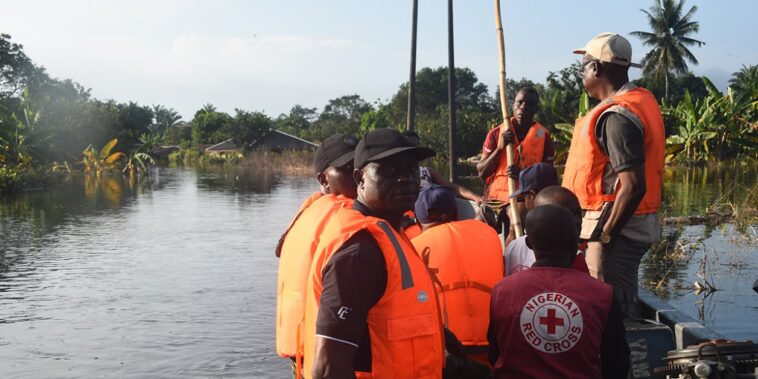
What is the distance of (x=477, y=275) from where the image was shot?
4.07 m

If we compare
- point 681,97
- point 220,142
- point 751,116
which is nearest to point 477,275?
point 751,116

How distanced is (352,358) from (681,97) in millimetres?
74666

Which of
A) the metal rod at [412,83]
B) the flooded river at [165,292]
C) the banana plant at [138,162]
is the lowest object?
the flooded river at [165,292]

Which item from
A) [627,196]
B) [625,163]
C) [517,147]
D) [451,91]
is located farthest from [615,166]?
[451,91]

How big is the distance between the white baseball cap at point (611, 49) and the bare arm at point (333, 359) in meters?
2.78

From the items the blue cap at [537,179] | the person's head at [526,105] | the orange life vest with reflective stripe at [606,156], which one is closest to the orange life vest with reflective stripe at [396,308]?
the orange life vest with reflective stripe at [606,156]

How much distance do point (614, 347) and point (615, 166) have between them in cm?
150

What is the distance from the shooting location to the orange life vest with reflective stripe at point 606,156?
14.7 feet

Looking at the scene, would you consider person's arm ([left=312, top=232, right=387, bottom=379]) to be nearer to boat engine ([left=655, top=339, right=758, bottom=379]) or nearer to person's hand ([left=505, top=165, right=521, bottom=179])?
boat engine ([left=655, top=339, right=758, bottom=379])

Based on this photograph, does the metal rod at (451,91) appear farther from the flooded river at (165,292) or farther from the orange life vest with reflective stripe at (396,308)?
the orange life vest with reflective stripe at (396,308)

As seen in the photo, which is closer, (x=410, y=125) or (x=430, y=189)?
(x=430, y=189)

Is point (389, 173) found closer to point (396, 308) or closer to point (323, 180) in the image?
point (396, 308)

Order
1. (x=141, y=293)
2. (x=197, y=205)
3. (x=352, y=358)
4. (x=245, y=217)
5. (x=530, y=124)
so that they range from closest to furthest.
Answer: (x=352, y=358) < (x=530, y=124) < (x=141, y=293) < (x=245, y=217) < (x=197, y=205)

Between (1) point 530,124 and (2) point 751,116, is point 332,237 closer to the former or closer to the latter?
(1) point 530,124
